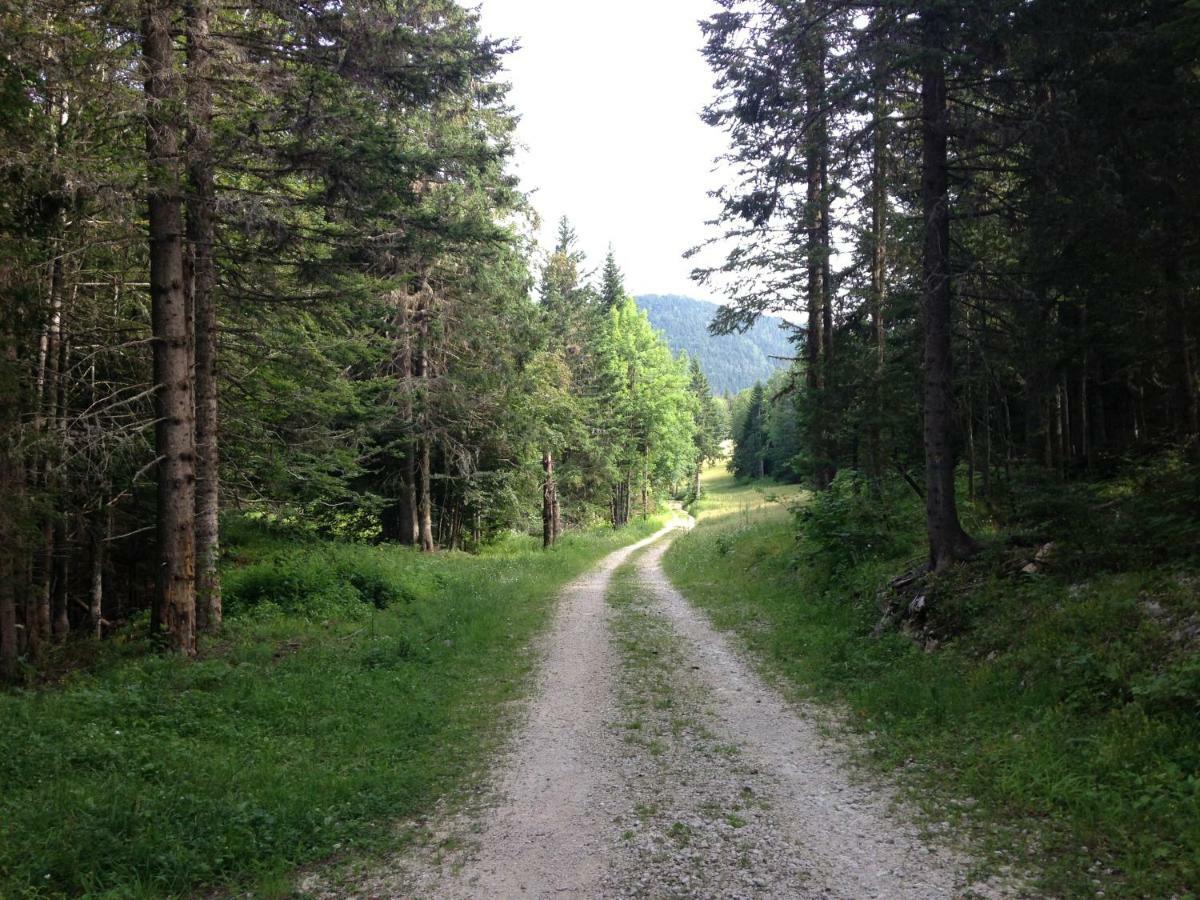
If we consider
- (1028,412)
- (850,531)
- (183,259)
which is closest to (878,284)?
(1028,412)

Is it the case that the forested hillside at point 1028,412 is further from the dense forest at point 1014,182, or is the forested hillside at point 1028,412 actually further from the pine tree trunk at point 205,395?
the pine tree trunk at point 205,395

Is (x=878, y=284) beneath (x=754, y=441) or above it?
above

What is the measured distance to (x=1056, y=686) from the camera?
21.0 feet

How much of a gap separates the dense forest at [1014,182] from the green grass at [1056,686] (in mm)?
1273

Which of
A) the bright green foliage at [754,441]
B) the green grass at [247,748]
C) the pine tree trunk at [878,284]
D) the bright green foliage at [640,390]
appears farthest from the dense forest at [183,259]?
the bright green foliage at [754,441]

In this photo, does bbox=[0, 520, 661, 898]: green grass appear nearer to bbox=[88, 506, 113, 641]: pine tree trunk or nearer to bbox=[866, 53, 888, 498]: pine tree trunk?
bbox=[88, 506, 113, 641]: pine tree trunk

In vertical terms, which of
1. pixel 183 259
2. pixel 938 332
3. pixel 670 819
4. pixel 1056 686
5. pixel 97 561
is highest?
pixel 183 259

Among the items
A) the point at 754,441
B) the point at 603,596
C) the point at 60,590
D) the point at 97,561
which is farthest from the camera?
the point at 754,441

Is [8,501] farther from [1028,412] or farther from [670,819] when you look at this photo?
[1028,412]

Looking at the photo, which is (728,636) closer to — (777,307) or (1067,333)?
(1067,333)

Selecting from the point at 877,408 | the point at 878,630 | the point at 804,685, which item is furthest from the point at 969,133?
the point at 804,685

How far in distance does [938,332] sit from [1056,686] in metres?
5.30

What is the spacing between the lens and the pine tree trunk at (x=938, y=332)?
977 cm

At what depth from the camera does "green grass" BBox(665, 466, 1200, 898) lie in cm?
442
